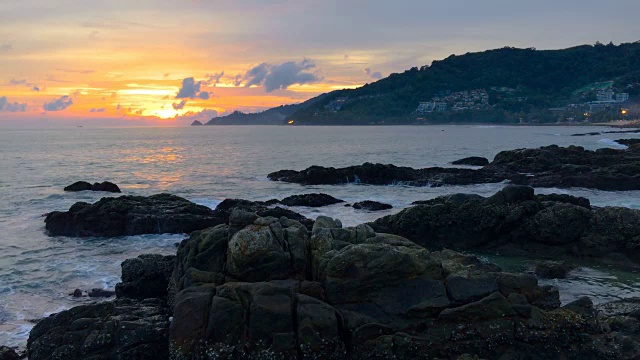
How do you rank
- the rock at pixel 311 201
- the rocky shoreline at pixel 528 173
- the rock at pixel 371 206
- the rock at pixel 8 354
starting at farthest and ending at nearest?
the rocky shoreline at pixel 528 173, the rock at pixel 311 201, the rock at pixel 371 206, the rock at pixel 8 354

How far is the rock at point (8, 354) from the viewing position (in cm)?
1301

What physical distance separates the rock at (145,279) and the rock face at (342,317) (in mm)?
2213

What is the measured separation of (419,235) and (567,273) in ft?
23.2

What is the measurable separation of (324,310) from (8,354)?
8.24 meters

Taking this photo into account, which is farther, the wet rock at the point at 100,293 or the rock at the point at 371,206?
the rock at the point at 371,206

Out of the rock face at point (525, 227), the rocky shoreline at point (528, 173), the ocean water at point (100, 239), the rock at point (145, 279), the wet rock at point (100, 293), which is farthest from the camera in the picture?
the rocky shoreline at point (528, 173)

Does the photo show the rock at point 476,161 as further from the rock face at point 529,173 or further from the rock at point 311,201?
the rock at point 311,201

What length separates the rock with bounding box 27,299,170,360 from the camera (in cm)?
1285

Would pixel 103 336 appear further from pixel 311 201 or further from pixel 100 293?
pixel 311 201

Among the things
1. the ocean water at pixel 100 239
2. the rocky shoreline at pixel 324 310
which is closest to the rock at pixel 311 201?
the ocean water at pixel 100 239

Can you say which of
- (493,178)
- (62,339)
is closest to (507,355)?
(62,339)

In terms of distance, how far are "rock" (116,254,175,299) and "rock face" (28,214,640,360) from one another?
7.26 feet

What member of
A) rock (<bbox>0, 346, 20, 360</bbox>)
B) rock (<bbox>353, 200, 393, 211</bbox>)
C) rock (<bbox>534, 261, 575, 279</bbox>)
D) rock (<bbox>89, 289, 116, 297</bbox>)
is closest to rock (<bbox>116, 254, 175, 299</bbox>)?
rock (<bbox>89, 289, 116, 297</bbox>)

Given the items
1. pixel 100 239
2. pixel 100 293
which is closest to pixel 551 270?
pixel 100 293
